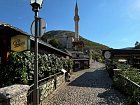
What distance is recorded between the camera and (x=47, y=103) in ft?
37.4

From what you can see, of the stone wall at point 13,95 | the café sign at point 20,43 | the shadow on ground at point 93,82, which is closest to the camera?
the stone wall at point 13,95

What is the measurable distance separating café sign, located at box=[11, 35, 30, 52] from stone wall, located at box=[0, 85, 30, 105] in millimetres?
2195

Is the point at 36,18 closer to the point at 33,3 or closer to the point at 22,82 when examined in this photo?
the point at 33,3

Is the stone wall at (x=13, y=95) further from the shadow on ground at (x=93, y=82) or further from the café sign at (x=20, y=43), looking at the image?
the shadow on ground at (x=93, y=82)

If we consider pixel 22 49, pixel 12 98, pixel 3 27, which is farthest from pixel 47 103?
pixel 12 98

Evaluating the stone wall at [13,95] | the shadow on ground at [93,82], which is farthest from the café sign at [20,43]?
the shadow on ground at [93,82]

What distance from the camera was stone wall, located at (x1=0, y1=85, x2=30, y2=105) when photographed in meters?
6.09

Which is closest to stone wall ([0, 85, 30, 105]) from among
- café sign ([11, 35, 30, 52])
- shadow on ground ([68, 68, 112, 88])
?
café sign ([11, 35, 30, 52])

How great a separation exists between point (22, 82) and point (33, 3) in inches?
164

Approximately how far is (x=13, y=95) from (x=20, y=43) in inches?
134

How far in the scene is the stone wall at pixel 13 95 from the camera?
6.09 meters

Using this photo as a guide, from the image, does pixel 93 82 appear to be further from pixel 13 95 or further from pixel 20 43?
pixel 13 95

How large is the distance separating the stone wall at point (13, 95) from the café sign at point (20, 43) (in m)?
2.20

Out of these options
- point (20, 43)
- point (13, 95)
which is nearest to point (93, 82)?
point (20, 43)
